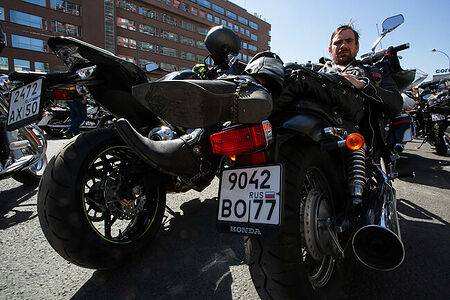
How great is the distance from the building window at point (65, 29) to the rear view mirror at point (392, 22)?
39.1 metres

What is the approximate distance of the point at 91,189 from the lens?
162cm

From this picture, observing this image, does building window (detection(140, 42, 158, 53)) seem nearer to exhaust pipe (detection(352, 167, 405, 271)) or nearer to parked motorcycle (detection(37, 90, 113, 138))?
parked motorcycle (detection(37, 90, 113, 138))

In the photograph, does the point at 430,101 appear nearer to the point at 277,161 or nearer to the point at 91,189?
the point at 277,161

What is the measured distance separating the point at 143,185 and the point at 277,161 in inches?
41.3

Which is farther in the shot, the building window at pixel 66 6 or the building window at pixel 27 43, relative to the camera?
the building window at pixel 66 6

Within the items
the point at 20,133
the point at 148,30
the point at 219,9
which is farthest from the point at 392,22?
the point at 219,9

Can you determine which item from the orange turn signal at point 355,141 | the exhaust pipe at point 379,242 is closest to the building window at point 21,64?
the orange turn signal at point 355,141

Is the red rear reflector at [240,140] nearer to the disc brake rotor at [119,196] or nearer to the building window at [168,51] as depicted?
the disc brake rotor at [119,196]

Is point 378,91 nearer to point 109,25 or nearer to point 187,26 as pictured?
point 109,25

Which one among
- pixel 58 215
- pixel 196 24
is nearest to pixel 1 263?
pixel 58 215

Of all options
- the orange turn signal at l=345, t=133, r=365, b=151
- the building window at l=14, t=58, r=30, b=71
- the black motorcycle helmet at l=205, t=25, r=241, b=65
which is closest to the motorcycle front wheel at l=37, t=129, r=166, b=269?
the orange turn signal at l=345, t=133, r=365, b=151

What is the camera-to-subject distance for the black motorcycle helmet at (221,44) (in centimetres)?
313

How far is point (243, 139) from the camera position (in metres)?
1.00

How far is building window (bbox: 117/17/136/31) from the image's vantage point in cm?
3890
